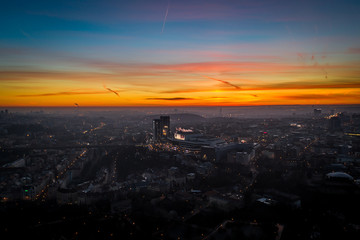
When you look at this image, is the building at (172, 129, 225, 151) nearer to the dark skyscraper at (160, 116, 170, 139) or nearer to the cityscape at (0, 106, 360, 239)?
the cityscape at (0, 106, 360, 239)

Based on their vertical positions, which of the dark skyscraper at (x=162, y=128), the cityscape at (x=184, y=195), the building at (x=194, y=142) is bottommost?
the cityscape at (x=184, y=195)

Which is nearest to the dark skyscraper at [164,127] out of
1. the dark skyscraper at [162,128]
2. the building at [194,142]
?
the dark skyscraper at [162,128]

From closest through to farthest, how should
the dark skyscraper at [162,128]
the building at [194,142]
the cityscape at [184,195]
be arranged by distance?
the cityscape at [184,195]
the building at [194,142]
the dark skyscraper at [162,128]

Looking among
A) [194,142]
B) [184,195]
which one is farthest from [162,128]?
[184,195]

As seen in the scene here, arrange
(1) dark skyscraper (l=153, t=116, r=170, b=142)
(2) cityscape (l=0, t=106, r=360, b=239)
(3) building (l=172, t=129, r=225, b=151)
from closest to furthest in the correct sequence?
(2) cityscape (l=0, t=106, r=360, b=239) → (3) building (l=172, t=129, r=225, b=151) → (1) dark skyscraper (l=153, t=116, r=170, b=142)

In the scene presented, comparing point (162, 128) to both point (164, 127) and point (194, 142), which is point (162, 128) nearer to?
point (164, 127)

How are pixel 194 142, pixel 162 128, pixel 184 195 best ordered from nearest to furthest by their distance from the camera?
1. pixel 184 195
2. pixel 194 142
3. pixel 162 128

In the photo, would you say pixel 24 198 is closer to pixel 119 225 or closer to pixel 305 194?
pixel 119 225

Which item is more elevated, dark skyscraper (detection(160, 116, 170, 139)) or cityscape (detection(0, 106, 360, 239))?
dark skyscraper (detection(160, 116, 170, 139))

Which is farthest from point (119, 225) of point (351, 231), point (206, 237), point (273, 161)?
point (273, 161)

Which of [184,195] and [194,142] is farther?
[194,142]

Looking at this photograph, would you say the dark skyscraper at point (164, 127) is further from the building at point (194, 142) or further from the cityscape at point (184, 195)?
the cityscape at point (184, 195)

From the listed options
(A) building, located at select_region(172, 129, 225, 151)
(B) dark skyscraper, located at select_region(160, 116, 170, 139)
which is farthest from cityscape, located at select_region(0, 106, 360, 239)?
(B) dark skyscraper, located at select_region(160, 116, 170, 139)
